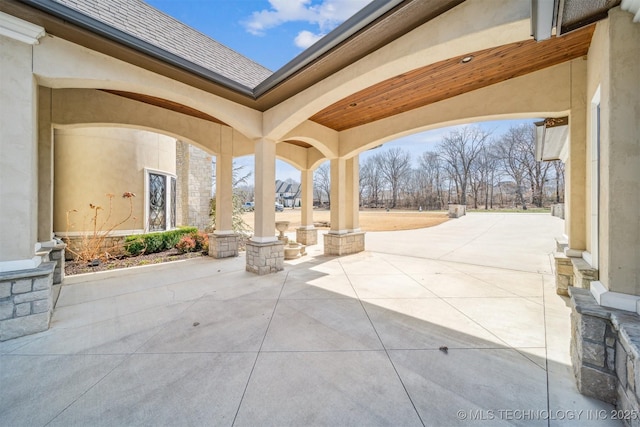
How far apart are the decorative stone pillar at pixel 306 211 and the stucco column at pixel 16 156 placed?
25.8 ft

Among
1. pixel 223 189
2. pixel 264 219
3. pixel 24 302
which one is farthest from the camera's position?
pixel 223 189

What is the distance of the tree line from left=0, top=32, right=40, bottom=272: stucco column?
126 feet

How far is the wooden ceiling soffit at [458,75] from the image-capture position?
379 centimetres

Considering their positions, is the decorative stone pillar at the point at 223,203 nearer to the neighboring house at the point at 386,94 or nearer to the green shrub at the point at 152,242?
the neighboring house at the point at 386,94

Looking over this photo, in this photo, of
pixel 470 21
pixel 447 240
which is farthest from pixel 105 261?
pixel 447 240

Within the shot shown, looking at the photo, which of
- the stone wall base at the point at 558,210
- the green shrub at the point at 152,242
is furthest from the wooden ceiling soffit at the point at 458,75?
the stone wall base at the point at 558,210

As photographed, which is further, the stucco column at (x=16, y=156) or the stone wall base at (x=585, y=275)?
the stone wall base at (x=585, y=275)

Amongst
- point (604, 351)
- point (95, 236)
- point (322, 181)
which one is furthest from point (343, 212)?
point (322, 181)

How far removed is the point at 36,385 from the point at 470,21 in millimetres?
5831

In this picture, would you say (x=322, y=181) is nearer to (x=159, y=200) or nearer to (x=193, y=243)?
(x=159, y=200)

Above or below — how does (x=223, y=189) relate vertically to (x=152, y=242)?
above

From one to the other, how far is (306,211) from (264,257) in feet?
15.9

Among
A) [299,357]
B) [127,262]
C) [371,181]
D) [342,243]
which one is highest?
[371,181]

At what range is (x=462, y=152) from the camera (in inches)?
1379
